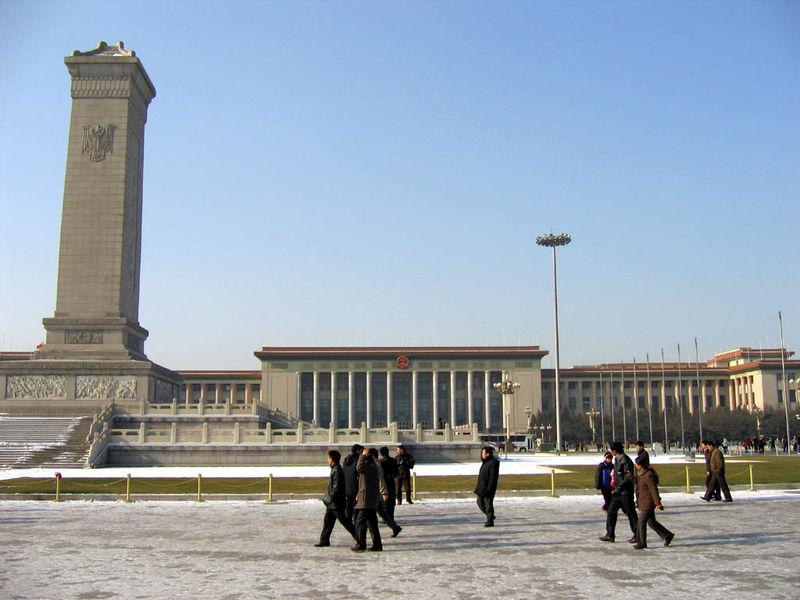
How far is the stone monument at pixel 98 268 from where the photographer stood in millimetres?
47469

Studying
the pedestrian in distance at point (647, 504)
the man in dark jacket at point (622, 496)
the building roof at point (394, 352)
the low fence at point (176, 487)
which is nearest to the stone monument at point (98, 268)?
the low fence at point (176, 487)

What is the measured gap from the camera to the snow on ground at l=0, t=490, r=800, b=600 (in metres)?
9.91

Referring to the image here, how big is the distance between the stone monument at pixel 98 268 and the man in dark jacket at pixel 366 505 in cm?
3524

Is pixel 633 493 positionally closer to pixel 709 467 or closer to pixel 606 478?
pixel 606 478

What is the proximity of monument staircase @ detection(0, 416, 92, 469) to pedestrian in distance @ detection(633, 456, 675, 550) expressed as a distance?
29.6 metres

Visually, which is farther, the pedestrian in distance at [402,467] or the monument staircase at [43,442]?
the monument staircase at [43,442]

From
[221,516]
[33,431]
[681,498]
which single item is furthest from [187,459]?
[681,498]

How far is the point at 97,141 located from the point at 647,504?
47252 mm

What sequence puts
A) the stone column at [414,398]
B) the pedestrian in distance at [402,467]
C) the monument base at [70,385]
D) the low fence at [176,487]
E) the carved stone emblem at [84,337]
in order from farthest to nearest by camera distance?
the stone column at [414,398] → the carved stone emblem at [84,337] → the monument base at [70,385] → the low fence at [176,487] → the pedestrian in distance at [402,467]

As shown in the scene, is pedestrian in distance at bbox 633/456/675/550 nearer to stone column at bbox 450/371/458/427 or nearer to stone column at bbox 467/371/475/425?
stone column at bbox 467/371/475/425

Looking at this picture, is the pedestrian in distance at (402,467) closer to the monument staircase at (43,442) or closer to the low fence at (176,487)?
the low fence at (176,487)

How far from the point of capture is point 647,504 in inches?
489

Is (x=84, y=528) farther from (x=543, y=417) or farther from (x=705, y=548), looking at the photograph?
(x=543, y=417)

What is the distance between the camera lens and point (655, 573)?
35.7 ft
